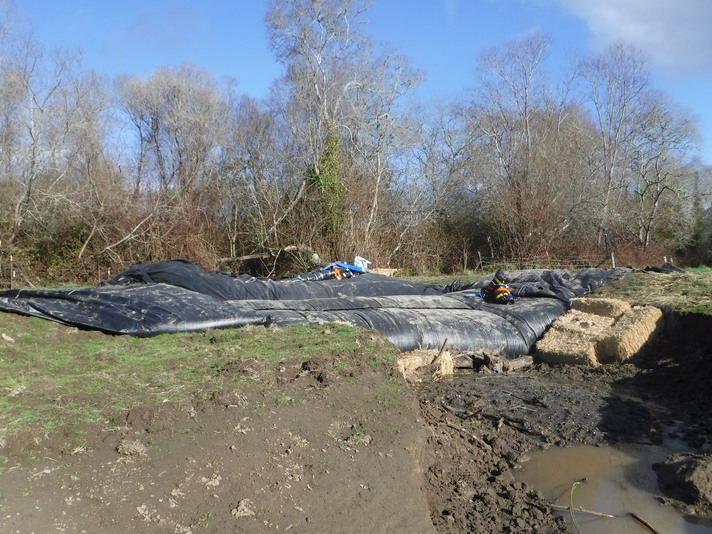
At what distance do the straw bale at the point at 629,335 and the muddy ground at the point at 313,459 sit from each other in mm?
1888

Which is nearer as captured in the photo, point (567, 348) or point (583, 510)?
point (583, 510)

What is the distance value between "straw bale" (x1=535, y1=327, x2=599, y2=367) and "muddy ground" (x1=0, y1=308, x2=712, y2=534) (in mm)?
1945

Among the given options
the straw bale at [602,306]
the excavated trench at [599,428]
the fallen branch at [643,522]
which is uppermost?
the straw bale at [602,306]

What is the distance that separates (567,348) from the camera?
9.50 m

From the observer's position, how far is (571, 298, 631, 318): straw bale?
10117 millimetres

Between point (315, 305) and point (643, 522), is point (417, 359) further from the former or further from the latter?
point (643, 522)

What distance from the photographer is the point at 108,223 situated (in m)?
18.0

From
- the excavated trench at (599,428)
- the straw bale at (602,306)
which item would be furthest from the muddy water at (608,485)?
the straw bale at (602,306)

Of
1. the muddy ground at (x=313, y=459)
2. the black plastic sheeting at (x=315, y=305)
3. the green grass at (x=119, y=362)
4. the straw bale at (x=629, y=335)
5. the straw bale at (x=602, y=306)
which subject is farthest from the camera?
the straw bale at (x=602, y=306)

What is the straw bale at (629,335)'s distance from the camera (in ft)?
30.1

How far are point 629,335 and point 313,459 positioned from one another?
6592mm

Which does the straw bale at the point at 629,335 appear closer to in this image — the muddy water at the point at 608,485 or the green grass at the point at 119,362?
the muddy water at the point at 608,485

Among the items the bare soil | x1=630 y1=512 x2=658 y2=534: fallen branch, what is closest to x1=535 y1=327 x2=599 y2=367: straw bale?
the bare soil

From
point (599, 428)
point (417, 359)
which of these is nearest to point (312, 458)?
point (599, 428)
